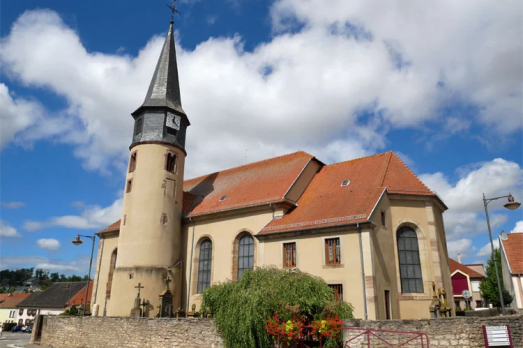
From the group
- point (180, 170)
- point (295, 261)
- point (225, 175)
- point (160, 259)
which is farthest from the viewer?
point (225, 175)

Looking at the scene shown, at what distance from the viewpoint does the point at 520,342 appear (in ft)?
32.5

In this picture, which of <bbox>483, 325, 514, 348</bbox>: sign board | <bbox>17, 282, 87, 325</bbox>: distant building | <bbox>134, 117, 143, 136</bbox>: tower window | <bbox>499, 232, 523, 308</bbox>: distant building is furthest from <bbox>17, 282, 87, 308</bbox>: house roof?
<bbox>483, 325, 514, 348</bbox>: sign board

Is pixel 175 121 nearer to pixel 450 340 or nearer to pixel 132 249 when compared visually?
pixel 132 249

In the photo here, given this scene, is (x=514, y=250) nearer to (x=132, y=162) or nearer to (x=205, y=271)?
(x=205, y=271)

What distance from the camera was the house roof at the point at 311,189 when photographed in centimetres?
1845

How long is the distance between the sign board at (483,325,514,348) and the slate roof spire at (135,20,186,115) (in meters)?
21.3

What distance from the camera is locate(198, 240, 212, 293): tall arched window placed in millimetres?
23047

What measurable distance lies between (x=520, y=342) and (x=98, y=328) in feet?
58.7

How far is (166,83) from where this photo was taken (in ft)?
88.7

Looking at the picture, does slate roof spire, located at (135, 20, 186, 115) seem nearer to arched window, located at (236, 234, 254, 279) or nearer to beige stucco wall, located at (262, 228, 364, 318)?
arched window, located at (236, 234, 254, 279)

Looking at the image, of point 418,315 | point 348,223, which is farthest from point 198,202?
point 418,315

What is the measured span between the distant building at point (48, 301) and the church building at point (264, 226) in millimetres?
28651

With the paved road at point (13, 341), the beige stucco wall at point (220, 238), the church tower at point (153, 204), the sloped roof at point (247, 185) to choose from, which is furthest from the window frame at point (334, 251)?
the paved road at point (13, 341)

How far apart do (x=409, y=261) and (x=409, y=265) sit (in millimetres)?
184
